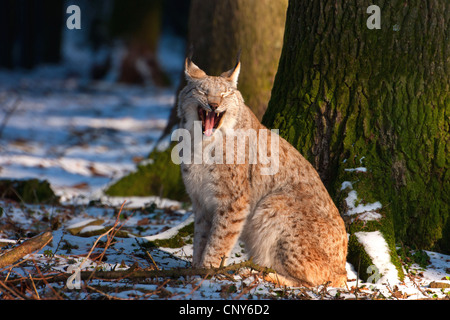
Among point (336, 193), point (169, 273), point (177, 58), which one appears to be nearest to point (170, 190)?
point (336, 193)

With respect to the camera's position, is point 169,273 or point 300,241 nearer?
point 169,273

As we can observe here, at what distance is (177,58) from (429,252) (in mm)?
25676

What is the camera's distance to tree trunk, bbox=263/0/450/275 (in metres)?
4.75

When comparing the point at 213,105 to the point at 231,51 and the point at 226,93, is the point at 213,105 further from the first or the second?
the point at 231,51

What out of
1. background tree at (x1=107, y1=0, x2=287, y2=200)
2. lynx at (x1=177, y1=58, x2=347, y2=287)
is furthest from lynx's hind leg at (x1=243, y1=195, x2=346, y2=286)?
background tree at (x1=107, y1=0, x2=287, y2=200)

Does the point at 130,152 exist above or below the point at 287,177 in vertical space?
below

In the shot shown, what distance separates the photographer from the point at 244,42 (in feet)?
24.2

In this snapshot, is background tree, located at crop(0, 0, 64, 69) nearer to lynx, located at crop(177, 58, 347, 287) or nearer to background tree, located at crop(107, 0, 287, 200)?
background tree, located at crop(107, 0, 287, 200)

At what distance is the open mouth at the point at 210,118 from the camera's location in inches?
170

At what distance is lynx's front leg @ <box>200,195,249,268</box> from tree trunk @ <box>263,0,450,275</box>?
107cm

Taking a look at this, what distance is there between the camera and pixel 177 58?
29.4m

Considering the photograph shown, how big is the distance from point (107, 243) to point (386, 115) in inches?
106

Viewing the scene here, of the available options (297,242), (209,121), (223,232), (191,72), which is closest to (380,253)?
(297,242)
